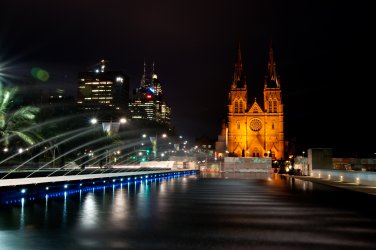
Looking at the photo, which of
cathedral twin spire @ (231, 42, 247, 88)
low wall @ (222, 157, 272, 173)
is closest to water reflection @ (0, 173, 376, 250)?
low wall @ (222, 157, 272, 173)

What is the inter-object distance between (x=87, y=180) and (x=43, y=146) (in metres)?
26.1

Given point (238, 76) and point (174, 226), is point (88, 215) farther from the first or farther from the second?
point (238, 76)

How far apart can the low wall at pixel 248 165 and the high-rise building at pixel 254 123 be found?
70.4m

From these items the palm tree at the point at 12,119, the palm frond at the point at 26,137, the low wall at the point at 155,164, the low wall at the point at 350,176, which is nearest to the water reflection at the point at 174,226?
the low wall at the point at 350,176

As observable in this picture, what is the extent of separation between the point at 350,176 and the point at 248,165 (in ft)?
153

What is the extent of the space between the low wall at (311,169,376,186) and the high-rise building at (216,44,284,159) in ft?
346

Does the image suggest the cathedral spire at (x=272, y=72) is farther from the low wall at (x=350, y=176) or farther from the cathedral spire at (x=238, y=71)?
the low wall at (x=350, y=176)

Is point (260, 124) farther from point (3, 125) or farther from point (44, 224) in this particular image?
point (44, 224)

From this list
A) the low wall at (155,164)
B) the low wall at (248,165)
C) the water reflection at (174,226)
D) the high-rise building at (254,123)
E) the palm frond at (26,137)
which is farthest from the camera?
the high-rise building at (254,123)

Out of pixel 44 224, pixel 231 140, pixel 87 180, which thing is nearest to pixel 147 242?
pixel 44 224

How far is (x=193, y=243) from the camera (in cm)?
1012

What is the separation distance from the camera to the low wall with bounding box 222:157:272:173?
86125mm

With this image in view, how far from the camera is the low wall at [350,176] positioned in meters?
35.4

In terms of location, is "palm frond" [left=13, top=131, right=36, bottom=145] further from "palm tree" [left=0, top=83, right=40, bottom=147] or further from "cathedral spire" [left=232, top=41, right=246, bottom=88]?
"cathedral spire" [left=232, top=41, right=246, bottom=88]
